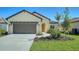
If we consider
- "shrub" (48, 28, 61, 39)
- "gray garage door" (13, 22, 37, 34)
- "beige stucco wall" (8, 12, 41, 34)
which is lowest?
"shrub" (48, 28, 61, 39)

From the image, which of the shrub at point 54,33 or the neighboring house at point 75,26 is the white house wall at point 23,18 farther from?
the neighboring house at point 75,26

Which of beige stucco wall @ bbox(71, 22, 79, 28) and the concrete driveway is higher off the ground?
beige stucco wall @ bbox(71, 22, 79, 28)

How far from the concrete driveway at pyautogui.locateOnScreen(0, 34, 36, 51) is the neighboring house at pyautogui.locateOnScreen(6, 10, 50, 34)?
47 cm

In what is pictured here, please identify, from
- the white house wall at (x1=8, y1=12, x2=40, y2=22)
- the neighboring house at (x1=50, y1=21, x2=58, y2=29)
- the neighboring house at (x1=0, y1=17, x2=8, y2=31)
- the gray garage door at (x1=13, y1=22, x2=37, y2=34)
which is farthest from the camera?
the gray garage door at (x1=13, y1=22, x2=37, y2=34)

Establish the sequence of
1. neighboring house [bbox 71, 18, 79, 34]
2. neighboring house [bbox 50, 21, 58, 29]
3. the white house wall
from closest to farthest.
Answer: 1. neighboring house [bbox 71, 18, 79, 34]
2. neighboring house [bbox 50, 21, 58, 29]
3. the white house wall

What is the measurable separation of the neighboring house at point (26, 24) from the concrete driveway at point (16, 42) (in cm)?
47

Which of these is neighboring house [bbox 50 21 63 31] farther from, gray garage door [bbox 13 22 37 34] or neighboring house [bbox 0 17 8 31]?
neighboring house [bbox 0 17 8 31]

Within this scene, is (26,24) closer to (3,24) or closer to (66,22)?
(3,24)

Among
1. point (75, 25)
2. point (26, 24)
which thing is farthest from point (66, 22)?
point (26, 24)

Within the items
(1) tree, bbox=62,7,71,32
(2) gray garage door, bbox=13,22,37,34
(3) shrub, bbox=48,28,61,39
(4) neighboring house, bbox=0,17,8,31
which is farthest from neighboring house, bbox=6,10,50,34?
(1) tree, bbox=62,7,71,32

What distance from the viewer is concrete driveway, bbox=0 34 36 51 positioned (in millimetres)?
17672

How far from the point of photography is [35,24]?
23016mm

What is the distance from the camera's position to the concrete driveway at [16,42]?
17672 mm
